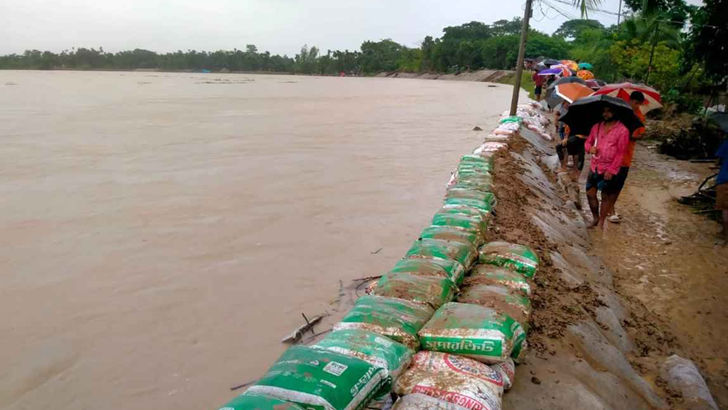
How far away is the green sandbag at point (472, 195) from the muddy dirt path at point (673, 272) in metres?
1.13

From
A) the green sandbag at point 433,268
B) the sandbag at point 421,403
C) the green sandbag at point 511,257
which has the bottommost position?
the sandbag at point 421,403

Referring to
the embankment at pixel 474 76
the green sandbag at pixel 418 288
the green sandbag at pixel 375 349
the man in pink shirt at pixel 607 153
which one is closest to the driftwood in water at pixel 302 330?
the green sandbag at pixel 418 288

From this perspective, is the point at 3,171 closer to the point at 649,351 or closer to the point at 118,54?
the point at 649,351

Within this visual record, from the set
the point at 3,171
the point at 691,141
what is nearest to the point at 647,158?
the point at 691,141

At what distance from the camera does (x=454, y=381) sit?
1789 mm

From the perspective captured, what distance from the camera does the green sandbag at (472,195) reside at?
3879mm

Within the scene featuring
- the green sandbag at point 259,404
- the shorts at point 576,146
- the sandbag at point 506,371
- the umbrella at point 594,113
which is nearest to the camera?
the green sandbag at point 259,404

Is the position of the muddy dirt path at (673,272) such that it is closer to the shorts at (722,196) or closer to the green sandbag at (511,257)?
the shorts at (722,196)

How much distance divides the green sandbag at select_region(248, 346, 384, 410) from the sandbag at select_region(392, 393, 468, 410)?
11 cm

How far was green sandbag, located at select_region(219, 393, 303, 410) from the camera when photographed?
4.75 feet

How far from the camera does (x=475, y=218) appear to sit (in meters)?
3.39

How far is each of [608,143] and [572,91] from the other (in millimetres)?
2151

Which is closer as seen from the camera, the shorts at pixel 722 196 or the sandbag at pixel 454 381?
the sandbag at pixel 454 381

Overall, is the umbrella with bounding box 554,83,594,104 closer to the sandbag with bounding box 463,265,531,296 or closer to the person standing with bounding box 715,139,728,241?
the person standing with bounding box 715,139,728,241
